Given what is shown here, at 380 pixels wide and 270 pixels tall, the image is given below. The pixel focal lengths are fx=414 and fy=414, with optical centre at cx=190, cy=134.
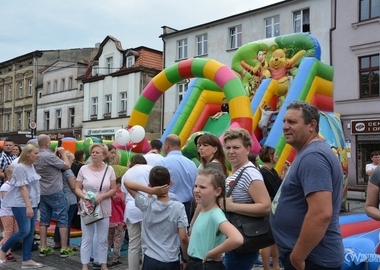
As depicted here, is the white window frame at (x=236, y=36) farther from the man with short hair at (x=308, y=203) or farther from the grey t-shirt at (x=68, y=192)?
the man with short hair at (x=308, y=203)

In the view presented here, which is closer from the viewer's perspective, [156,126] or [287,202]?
[287,202]

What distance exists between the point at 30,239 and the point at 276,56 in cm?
757

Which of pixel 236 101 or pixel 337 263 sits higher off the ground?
pixel 236 101

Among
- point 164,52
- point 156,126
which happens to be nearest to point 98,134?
point 156,126

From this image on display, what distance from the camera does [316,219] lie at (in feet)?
7.24

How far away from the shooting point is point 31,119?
3481 centimetres

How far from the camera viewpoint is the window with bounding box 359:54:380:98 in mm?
17094

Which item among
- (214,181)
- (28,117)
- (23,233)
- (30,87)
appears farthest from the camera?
(28,117)

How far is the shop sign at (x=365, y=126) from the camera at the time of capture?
16719 millimetres

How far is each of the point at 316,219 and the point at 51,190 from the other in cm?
450

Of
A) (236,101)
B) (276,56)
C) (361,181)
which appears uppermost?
(276,56)

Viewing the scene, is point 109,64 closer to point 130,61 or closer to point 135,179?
point 130,61

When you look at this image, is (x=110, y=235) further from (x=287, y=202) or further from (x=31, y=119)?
(x=31, y=119)

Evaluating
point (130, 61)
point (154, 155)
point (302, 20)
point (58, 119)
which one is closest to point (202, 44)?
point (130, 61)
